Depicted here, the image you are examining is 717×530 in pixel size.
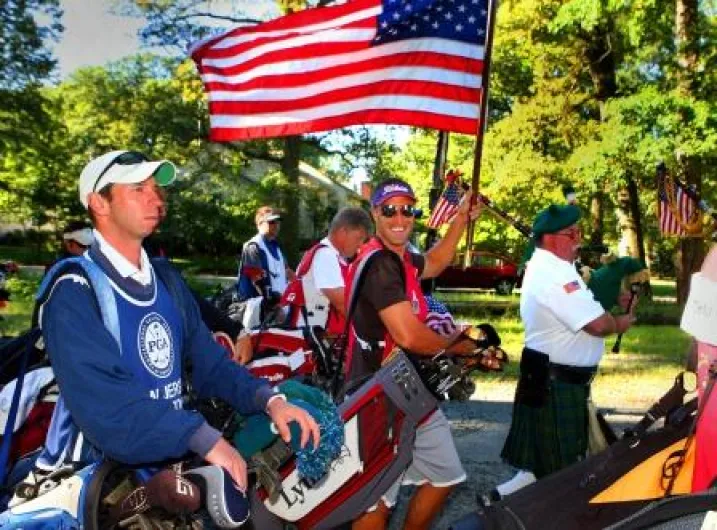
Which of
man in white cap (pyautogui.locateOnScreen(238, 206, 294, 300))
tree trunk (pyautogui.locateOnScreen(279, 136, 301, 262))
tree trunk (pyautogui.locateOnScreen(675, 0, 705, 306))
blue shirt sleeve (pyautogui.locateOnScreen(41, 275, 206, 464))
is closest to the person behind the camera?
blue shirt sleeve (pyautogui.locateOnScreen(41, 275, 206, 464))

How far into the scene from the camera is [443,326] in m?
4.03

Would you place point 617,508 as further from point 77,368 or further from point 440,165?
point 440,165

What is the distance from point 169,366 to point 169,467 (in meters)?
0.35

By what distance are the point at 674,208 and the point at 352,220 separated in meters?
7.57

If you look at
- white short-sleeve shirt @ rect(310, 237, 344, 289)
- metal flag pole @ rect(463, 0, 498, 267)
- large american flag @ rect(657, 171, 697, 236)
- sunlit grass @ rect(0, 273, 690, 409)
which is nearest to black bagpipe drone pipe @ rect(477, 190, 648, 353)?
metal flag pole @ rect(463, 0, 498, 267)

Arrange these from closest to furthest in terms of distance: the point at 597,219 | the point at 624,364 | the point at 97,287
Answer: the point at 97,287 < the point at 624,364 < the point at 597,219

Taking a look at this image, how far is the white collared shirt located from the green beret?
2.79 m

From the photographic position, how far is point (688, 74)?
18266 mm

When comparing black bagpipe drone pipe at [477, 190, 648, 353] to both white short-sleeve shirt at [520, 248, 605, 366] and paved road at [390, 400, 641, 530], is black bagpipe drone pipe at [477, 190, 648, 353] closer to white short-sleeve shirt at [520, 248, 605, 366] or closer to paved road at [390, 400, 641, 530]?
white short-sleeve shirt at [520, 248, 605, 366]

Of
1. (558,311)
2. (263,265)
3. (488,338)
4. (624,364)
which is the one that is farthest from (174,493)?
(624,364)

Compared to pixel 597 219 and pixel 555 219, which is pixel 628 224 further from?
pixel 555 219

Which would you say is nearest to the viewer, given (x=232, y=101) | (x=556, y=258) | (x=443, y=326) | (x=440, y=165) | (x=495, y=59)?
(x=443, y=326)

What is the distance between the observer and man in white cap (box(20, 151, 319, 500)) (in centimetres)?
234

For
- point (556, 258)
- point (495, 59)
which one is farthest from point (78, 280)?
point (495, 59)
